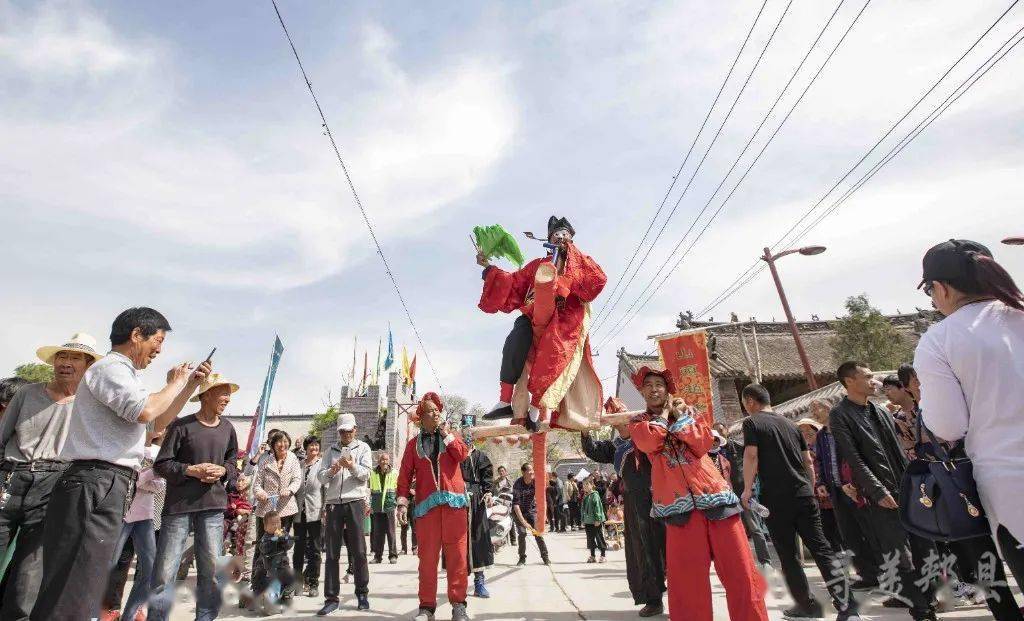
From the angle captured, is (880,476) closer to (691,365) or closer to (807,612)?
(807,612)

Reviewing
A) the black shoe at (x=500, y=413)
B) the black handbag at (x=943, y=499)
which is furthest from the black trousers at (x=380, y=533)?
the black handbag at (x=943, y=499)

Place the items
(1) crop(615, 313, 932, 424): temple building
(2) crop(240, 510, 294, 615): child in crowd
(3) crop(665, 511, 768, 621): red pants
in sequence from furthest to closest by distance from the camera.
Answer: (1) crop(615, 313, 932, 424): temple building, (2) crop(240, 510, 294, 615): child in crowd, (3) crop(665, 511, 768, 621): red pants

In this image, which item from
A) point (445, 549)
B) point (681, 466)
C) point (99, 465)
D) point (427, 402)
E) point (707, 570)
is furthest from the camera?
point (427, 402)

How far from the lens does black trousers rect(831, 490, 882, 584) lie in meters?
4.76

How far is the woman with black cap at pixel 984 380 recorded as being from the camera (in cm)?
184

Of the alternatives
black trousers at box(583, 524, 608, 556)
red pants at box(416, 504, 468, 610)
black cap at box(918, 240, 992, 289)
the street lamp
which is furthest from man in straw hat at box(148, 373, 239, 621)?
the street lamp

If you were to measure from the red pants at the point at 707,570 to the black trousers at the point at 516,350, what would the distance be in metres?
1.52

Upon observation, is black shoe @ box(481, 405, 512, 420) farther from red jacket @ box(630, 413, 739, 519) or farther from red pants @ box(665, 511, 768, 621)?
red pants @ box(665, 511, 768, 621)

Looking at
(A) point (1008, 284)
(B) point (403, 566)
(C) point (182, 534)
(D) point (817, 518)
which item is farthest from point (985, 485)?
(B) point (403, 566)

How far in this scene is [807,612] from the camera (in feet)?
12.7

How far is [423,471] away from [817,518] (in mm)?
3116

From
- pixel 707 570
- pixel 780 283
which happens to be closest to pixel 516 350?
pixel 707 570

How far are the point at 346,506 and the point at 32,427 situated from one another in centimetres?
288

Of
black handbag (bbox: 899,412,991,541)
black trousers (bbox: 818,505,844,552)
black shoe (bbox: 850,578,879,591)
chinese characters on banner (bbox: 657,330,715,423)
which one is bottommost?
black shoe (bbox: 850,578,879,591)
